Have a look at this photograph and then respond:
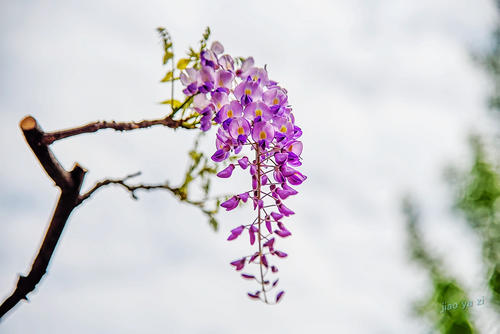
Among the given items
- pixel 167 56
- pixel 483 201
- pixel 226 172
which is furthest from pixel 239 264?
pixel 483 201

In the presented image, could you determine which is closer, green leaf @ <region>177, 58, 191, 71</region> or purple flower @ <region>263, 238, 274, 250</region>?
purple flower @ <region>263, 238, 274, 250</region>

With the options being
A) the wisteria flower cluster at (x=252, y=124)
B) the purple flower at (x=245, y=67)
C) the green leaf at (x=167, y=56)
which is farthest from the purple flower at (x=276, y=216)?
the green leaf at (x=167, y=56)

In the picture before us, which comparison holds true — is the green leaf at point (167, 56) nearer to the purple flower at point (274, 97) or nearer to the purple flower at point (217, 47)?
the purple flower at point (217, 47)

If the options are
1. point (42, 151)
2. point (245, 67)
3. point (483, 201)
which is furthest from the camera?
point (483, 201)

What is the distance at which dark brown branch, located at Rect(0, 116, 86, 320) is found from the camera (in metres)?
0.47

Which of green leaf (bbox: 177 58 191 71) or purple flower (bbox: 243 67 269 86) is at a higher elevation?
green leaf (bbox: 177 58 191 71)

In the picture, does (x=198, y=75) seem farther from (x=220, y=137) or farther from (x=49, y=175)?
(x=49, y=175)

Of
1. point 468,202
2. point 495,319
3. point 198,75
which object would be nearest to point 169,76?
point 198,75

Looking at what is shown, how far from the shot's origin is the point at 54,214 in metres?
0.51

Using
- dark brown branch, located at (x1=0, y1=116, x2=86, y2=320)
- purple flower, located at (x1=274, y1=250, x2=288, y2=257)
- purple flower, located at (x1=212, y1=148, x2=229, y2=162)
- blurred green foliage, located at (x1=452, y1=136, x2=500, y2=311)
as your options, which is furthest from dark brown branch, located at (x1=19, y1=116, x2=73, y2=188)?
blurred green foliage, located at (x1=452, y1=136, x2=500, y2=311)

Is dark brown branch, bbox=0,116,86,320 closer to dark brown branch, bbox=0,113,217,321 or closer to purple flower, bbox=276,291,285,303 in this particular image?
dark brown branch, bbox=0,113,217,321

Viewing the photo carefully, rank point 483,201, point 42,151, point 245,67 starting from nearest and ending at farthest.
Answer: point 42,151
point 245,67
point 483,201

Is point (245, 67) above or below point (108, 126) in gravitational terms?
above

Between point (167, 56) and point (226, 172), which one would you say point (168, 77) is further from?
point (226, 172)
